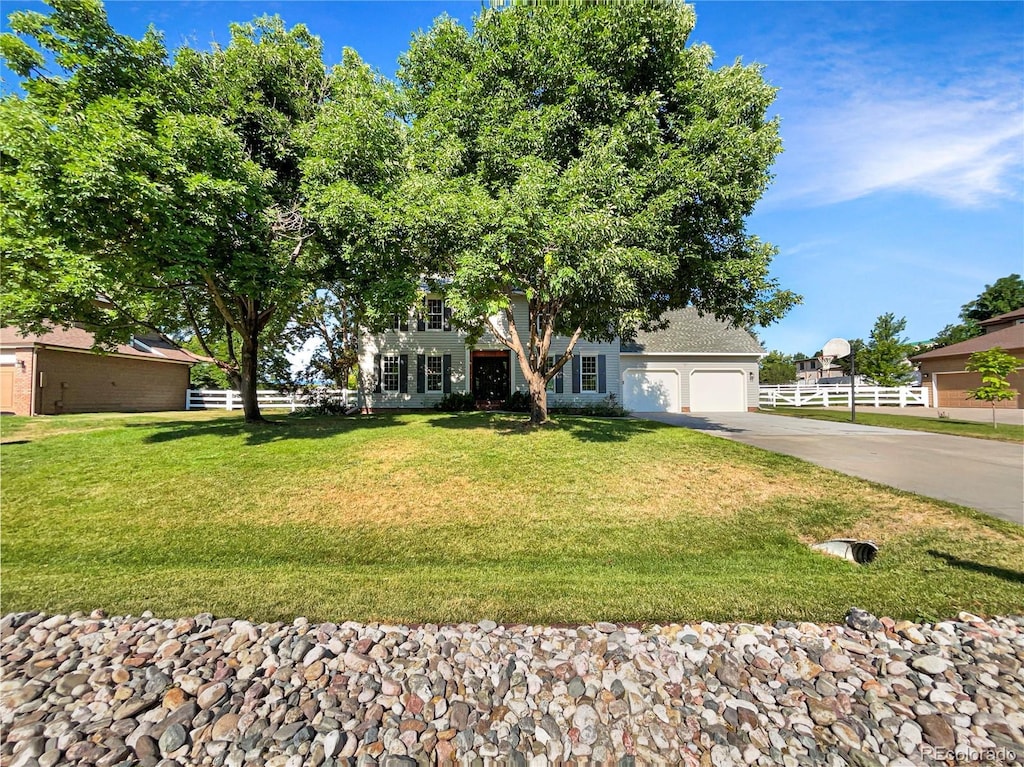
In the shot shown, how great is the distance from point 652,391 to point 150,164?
756 inches

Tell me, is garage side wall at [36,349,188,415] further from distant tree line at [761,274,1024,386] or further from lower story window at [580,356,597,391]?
distant tree line at [761,274,1024,386]

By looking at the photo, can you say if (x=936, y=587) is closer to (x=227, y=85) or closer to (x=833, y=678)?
(x=833, y=678)

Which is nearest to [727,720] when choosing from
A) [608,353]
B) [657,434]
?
[657,434]

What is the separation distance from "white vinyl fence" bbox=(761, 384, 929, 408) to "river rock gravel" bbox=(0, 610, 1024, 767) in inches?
957

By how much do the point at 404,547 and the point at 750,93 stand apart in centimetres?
1081

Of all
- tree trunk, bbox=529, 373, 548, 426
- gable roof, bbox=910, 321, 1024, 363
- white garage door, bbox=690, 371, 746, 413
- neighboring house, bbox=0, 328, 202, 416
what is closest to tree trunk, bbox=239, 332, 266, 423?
neighboring house, bbox=0, 328, 202, 416

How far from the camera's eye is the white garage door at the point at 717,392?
21.5 m

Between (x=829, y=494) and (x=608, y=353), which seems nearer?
(x=829, y=494)

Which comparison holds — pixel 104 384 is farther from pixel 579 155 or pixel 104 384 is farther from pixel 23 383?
pixel 579 155

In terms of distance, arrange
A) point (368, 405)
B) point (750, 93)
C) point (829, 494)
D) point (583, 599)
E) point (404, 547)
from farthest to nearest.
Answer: point (368, 405) → point (750, 93) → point (829, 494) → point (404, 547) → point (583, 599)

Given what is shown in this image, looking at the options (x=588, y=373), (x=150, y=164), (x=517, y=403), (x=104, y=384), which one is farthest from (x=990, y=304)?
(x=104, y=384)

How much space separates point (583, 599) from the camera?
13.0 ft

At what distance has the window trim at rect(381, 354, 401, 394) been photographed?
1919 cm

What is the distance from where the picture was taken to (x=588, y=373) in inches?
770
